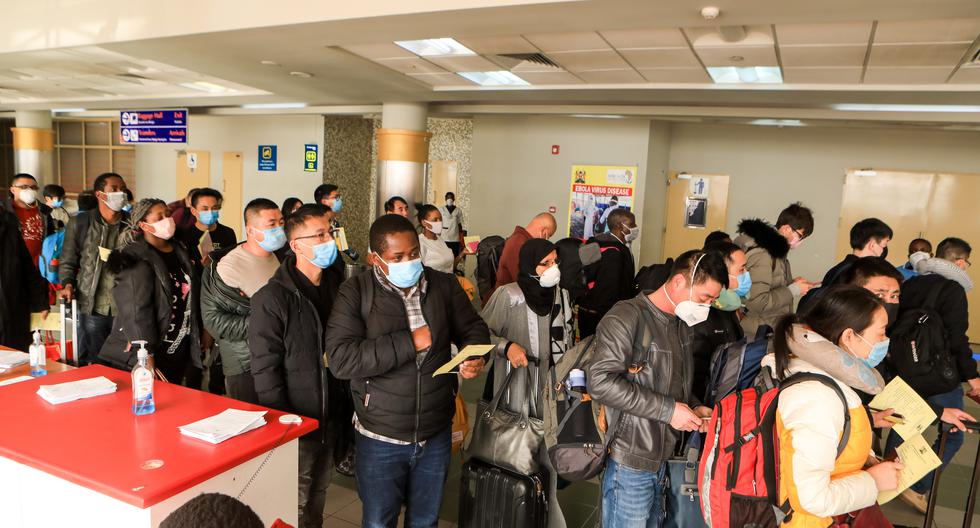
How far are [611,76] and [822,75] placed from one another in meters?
1.92

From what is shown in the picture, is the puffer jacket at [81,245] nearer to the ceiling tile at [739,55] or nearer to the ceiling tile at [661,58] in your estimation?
the ceiling tile at [661,58]

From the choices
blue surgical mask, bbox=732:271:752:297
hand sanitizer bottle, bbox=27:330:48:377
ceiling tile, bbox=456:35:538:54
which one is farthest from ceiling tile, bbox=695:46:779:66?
hand sanitizer bottle, bbox=27:330:48:377

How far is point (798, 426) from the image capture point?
1.84 meters

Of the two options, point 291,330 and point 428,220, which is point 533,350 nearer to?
point 291,330

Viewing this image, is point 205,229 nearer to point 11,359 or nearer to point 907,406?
point 11,359

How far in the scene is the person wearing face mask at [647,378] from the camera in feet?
7.90

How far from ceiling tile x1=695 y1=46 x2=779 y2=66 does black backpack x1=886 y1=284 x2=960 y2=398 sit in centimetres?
249

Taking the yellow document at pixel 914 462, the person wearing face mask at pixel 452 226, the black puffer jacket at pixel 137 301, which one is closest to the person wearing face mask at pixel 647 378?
the yellow document at pixel 914 462

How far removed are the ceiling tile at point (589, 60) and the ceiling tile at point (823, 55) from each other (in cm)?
Answer: 135

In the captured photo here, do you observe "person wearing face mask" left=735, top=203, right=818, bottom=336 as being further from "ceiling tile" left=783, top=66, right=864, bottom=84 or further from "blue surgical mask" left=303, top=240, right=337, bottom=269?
"blue surgical mask" left=303, top=240, right=337, bottom=269

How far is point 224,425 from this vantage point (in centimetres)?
222

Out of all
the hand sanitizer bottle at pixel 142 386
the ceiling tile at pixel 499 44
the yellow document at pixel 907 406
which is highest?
the ceiling tile at pixel 499 44

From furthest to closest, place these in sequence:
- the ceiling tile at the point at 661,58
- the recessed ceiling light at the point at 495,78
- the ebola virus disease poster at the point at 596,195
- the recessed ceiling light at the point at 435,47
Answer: the ebola virus disease poster at the point at 596,195, the recessed ceiling light at the point at 495,78, the recessed ceiling light at the point at 435,47, the ceiling tile at the point at 661,58

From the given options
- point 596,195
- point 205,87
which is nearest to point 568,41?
point 596,195
